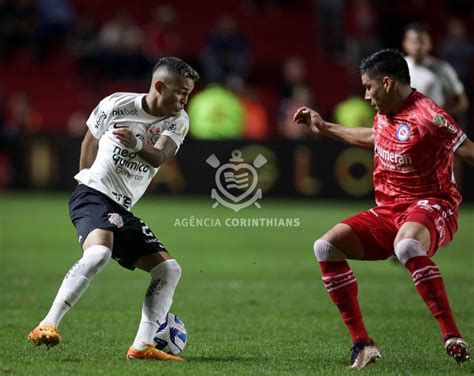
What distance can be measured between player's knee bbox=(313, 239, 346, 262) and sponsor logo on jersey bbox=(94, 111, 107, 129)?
5.49 ft

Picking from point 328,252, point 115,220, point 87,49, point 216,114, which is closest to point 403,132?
point 328,252

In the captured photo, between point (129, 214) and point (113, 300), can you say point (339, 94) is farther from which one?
point (129, 214)

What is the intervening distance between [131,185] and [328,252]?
139cm

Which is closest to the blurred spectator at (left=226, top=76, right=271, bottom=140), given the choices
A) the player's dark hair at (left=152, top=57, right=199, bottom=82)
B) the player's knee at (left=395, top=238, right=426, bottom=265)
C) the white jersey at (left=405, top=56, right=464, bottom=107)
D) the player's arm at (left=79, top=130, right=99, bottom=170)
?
the white jersey at (left=405, top=56, right=464, bottom=107)

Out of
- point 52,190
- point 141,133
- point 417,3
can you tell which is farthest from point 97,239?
point 417,3

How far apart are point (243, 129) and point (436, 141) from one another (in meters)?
14.9

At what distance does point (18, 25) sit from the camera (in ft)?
77.6

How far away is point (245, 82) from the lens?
23.5 metres

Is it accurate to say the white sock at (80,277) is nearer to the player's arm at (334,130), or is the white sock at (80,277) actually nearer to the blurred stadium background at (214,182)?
the blurred stadium background at (214,182)

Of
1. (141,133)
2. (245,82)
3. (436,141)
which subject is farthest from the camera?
(245,82)

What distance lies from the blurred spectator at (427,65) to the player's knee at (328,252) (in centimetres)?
444

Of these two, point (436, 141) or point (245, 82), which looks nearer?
point (436, 141)

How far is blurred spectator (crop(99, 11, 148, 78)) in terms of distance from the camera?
73.9 ft

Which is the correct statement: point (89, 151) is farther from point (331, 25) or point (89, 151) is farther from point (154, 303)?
point (331, 25)
